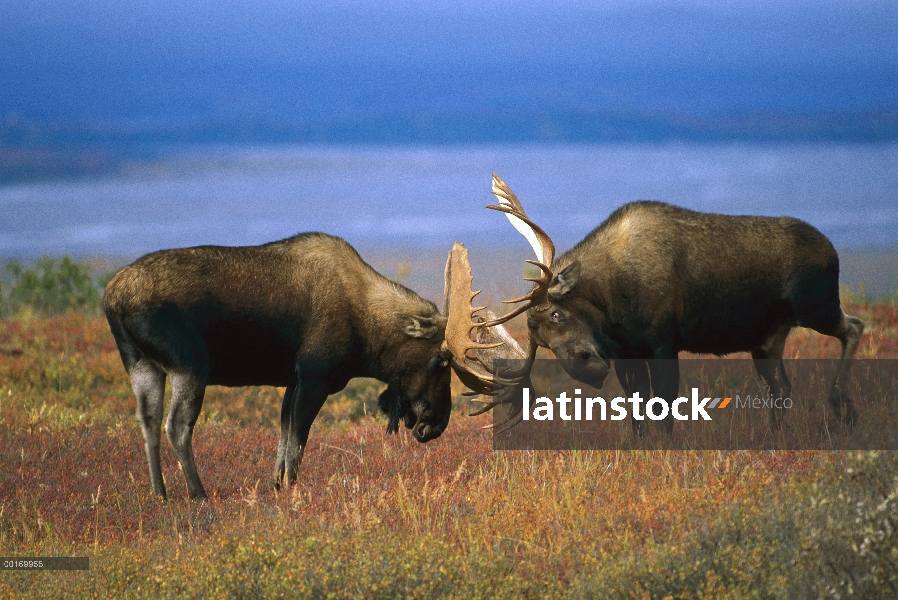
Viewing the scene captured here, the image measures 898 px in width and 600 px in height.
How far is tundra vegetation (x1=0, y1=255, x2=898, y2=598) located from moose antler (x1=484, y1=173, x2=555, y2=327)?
4.74 ft

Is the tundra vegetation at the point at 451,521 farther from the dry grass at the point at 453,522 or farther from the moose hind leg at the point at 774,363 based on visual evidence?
the moose hind leg at the point at 774,363

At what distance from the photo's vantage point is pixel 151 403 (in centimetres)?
896

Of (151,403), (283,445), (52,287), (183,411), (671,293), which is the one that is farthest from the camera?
(52,287)

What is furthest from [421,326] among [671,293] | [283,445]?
[671,293]

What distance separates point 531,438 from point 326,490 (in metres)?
2.45

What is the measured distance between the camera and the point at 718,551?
233 inches

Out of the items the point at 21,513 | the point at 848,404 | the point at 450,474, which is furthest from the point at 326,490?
the point at 848,404

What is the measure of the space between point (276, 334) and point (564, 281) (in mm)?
2624

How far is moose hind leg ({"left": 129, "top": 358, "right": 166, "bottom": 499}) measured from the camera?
8.95 meters

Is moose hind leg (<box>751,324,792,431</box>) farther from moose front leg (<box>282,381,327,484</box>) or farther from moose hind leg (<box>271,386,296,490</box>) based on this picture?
moose hind leg (<box>271,386,296,490</box>)

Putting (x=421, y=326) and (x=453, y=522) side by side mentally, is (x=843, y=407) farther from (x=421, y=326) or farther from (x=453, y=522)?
(x=453, y=522)

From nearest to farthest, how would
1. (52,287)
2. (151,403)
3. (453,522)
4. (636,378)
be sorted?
(453,522) → (151,403) → (636,378) → (52,287)
